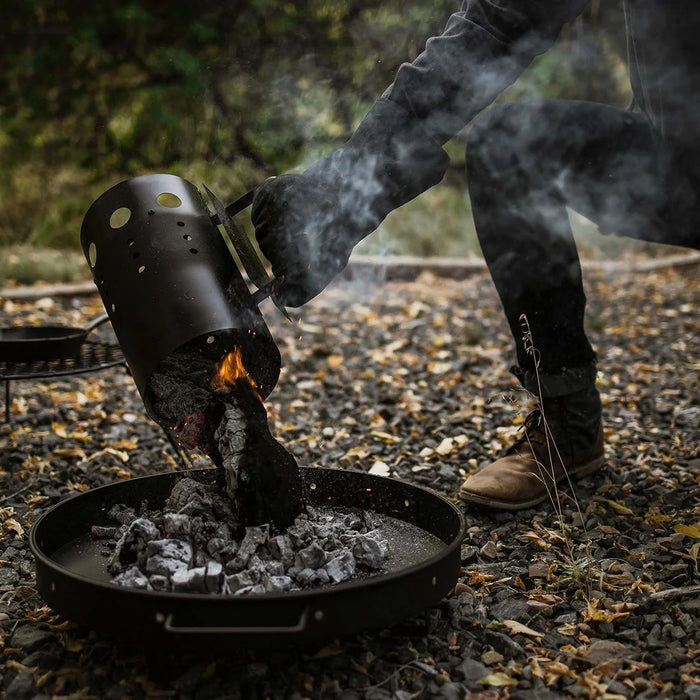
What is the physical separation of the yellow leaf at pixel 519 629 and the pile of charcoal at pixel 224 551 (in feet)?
1.08

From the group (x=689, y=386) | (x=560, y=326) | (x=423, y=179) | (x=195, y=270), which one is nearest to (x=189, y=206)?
(x=195, y=270)

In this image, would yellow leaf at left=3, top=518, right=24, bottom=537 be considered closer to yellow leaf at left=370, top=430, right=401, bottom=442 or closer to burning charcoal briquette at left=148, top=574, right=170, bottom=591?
burning charcoal briquette at left=148, top=574, right=170, bottom=591

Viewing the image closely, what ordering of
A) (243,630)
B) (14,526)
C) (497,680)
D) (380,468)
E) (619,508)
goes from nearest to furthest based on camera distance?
(243,630), (497,680), (14,526), (619,508), (380,468)

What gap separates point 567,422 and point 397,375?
5.36 feet

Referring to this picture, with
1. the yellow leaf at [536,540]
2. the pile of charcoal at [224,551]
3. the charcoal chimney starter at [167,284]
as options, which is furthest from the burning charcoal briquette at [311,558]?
the yellow leaf at [536,540]

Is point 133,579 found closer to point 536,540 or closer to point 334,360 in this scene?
point 536,540

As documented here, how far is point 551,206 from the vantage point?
2.48m

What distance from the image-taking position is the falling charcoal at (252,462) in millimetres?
1861

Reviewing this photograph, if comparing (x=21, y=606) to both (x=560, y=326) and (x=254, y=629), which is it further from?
(x=560, y=326)

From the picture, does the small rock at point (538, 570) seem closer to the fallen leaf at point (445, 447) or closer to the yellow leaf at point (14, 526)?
the fallen leaf at point (445, 447)

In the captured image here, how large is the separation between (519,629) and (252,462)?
75cm

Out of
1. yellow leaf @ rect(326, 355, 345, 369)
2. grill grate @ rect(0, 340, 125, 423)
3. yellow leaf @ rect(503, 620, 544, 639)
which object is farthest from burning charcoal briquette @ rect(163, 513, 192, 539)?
yellow leaf @ rect(326, 355, 345, 369)

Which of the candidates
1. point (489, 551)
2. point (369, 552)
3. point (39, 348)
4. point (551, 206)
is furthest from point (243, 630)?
point (551, 206)

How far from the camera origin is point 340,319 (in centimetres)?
556
